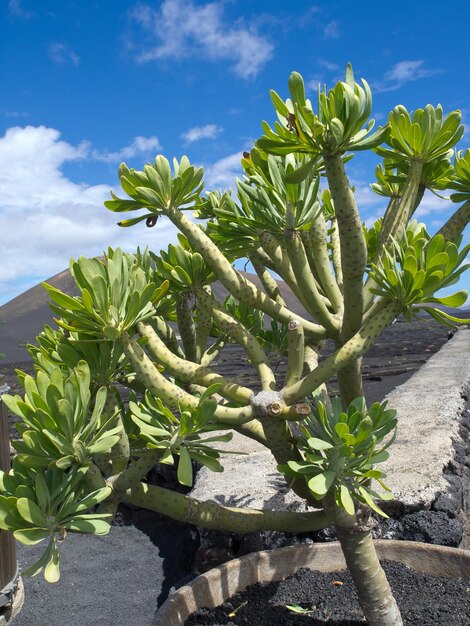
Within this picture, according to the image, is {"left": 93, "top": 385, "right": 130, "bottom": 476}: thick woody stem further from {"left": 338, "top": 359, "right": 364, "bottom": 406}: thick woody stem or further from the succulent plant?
{"left": 338, "top": 359, "right": 364, "bottom": 406}: thick woody stem

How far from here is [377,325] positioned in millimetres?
1118

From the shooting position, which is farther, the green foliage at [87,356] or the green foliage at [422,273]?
the green foliage at [87,356]

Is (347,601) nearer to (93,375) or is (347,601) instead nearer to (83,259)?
(93,375)

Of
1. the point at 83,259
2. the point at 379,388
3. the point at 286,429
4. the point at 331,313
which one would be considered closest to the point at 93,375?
the point at 83,259

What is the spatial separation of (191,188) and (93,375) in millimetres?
461

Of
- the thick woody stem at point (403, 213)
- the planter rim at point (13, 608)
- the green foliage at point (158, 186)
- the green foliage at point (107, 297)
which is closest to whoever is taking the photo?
the green foliage at point (107, 297)

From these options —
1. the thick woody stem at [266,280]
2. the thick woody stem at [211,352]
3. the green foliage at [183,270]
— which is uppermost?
the green foliage at [183,270]

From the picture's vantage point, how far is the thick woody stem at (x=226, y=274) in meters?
1.20

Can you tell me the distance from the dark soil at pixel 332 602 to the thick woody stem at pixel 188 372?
601 millimetres

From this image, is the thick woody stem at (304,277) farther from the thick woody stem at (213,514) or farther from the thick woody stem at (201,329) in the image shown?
the thick woody stem at (213,514)

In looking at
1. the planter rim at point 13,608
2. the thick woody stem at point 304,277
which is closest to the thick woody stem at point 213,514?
the thick woody stem at point 304,277

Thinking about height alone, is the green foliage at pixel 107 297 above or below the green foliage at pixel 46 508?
above

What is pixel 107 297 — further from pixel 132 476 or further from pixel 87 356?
pixel 132 476

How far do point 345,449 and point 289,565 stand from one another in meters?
0.66
